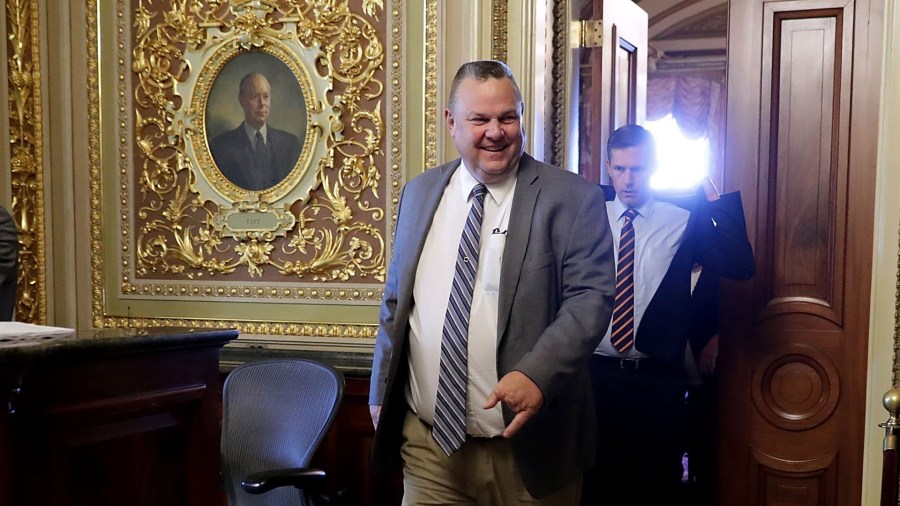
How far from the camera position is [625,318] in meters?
3.28

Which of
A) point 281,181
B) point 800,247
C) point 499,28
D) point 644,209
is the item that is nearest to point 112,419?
point 281,181

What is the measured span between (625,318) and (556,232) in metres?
1.17

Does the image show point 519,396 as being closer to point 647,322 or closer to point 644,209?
point 647,322

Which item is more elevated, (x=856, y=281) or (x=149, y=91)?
(x=149, y=91)

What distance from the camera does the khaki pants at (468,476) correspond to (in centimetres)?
222

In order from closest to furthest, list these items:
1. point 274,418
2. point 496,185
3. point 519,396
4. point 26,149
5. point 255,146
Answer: point 519,396
point 496,185
point 274,418
point 255,146
point 26,149

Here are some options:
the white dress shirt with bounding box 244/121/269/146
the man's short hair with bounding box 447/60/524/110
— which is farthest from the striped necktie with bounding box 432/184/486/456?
the white dress shirt with bounding box 244/121/269/146

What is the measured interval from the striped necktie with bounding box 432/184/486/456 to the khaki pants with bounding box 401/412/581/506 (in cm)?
8

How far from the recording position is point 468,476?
7.37 feet

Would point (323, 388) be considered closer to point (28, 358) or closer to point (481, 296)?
point (481, 296)

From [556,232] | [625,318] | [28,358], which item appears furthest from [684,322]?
[28,358]

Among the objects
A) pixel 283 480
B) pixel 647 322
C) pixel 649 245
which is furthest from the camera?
pixel 649 245

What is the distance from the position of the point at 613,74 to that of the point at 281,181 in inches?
61.2

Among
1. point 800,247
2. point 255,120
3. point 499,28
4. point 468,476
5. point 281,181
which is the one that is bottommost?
point 468,476
